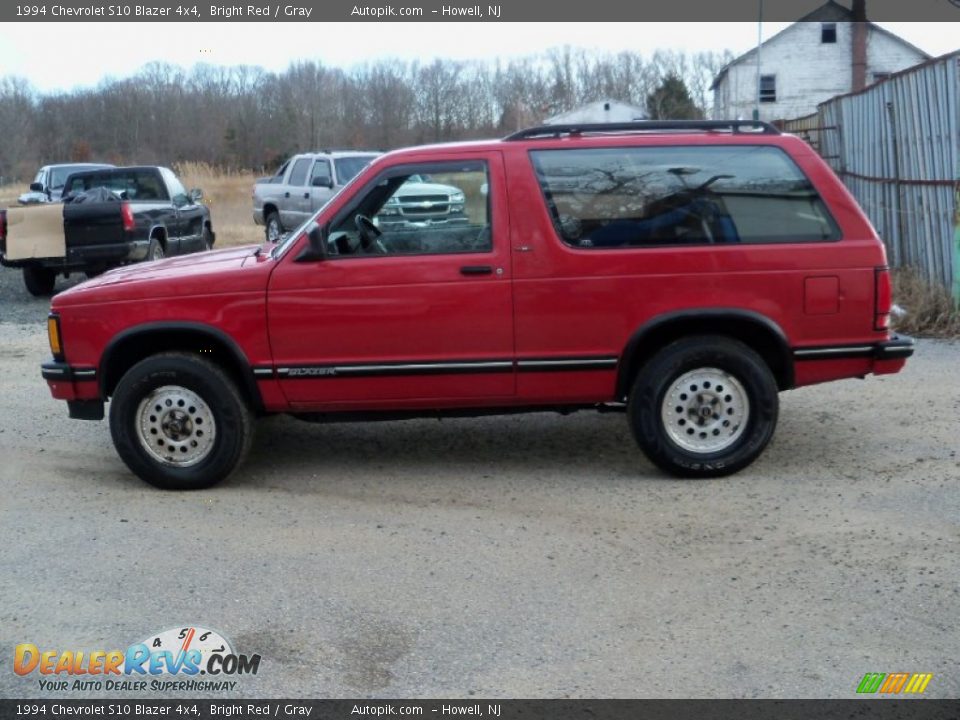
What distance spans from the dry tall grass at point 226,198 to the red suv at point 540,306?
57.4 ft

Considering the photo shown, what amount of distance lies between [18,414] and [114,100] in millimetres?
33120

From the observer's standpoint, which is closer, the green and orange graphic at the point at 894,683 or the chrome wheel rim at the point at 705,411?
the green and orange graphic at the point at 894,683

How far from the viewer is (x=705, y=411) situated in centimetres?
617

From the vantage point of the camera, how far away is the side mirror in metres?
6.07

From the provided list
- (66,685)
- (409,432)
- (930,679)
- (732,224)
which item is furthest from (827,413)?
(66,685)

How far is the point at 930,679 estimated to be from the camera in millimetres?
3902

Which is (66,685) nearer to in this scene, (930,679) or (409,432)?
(930,679)

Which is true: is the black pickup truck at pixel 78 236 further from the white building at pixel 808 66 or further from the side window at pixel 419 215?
the white building at pixel 808 66

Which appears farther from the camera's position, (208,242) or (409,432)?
(208,242)


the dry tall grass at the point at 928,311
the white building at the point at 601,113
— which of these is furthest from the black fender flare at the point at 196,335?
the white building at the point at 601,113

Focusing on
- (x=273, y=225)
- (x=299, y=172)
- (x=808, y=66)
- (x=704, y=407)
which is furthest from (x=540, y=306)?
(x=808, y=66)

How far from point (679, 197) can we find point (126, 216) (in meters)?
10.8

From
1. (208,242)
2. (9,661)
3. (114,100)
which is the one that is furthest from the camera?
(114,100)

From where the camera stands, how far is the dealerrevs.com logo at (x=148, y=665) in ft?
13.1
